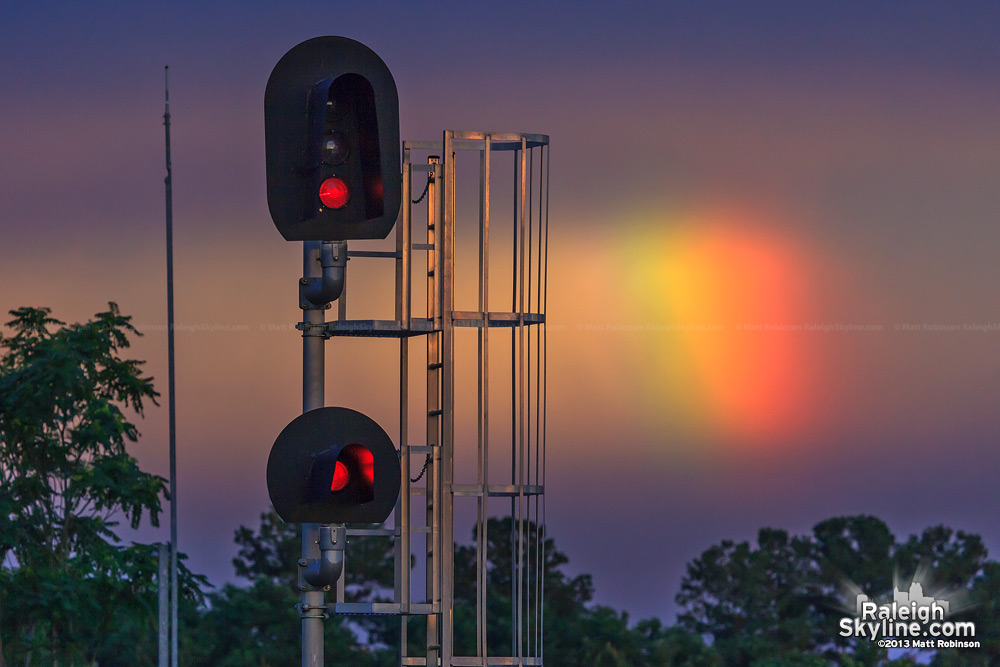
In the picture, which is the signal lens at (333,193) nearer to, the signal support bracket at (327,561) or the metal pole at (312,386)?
the metal pole at (312,386)

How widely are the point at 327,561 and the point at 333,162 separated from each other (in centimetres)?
150

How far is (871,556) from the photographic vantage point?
183 feet

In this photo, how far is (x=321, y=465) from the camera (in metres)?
6.02

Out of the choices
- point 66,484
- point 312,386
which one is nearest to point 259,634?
point 66,484

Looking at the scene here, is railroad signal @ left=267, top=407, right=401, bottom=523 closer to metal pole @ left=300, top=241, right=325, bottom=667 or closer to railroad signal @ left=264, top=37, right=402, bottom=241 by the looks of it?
metal pole @ left=300, top=241, right=325, bottom=667

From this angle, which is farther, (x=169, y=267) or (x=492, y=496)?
(x=169, y=267)

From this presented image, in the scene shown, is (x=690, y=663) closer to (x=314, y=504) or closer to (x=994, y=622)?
(x=994, y=622)

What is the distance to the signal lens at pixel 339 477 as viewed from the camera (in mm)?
6031

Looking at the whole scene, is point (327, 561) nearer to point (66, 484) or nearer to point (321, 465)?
point (321, 465)

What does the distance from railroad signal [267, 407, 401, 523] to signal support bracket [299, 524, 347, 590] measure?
0.08 metres

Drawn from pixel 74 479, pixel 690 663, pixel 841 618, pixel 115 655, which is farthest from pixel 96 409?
pixel 841 618

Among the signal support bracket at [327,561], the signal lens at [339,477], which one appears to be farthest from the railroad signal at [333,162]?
the signal support bracket at [327,561]

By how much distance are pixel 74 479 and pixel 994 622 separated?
29734 mm

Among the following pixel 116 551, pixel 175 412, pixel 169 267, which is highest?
pixel 169 267
